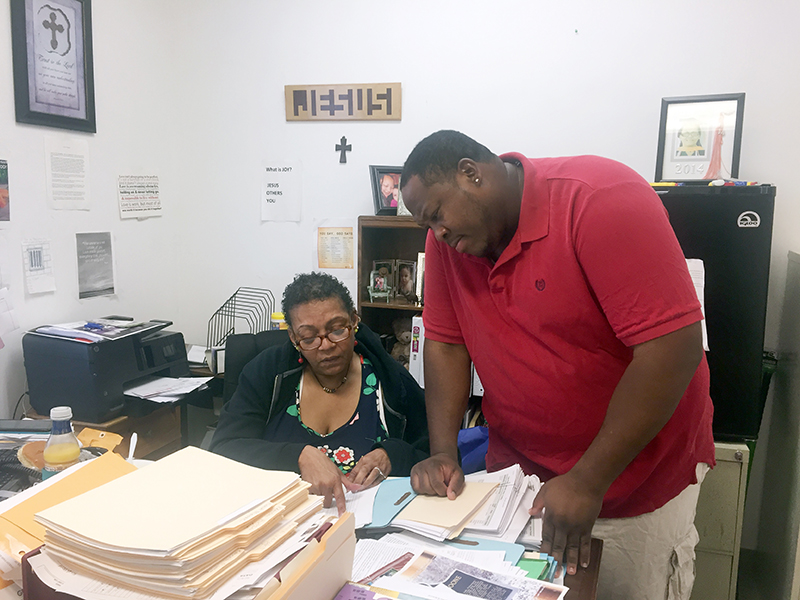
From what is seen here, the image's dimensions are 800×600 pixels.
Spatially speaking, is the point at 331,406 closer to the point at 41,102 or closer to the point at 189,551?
the point at 189,551

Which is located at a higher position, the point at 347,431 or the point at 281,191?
the point at 281,191

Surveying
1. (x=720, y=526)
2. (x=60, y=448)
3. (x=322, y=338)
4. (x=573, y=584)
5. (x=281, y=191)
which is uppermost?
(x=281, y=191)

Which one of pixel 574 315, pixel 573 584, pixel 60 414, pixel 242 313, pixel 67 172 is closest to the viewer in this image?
pixel 573 584

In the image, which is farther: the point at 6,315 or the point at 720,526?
the point at 6,315

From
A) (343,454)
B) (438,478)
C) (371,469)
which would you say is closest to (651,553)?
(438,478)

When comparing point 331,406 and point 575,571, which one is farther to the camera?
point 331,406

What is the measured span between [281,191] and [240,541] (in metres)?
2.44

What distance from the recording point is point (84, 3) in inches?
97.0

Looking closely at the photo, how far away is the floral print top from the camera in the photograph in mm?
1555

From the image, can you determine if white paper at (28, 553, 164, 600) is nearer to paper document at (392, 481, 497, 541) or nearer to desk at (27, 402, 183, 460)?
paper document at (392, 481, 497, 541)

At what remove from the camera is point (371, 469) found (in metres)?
1.38

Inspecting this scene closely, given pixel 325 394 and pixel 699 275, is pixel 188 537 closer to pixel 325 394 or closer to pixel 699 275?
pixel 325 394

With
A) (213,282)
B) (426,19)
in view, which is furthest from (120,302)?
(426,19)

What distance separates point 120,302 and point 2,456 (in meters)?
1.39
